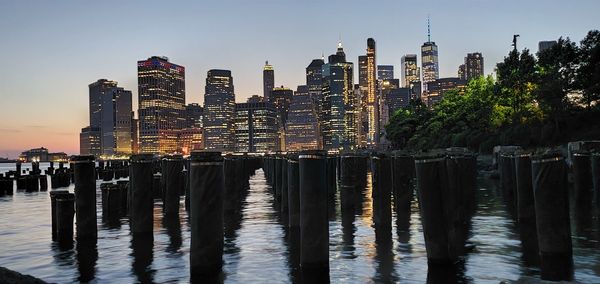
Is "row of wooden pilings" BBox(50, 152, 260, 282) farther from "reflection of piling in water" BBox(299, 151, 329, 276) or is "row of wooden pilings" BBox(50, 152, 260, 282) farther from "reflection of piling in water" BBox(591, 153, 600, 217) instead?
"reflection of piling in water" BBox(591, 153, 600, 217)

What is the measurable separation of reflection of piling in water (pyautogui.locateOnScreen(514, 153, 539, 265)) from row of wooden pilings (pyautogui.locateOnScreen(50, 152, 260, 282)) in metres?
7.82

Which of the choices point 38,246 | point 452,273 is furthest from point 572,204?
point 38,246

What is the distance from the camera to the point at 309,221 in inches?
435

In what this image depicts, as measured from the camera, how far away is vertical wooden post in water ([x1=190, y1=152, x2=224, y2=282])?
10.8 meters

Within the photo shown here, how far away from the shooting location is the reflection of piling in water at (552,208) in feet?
38.3

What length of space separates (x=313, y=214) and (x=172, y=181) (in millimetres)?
12207

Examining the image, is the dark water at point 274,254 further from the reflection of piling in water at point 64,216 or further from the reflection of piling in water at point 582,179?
the reflection of piling in water at point 582,179

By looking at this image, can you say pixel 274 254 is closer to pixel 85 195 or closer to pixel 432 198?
pixel 432 198

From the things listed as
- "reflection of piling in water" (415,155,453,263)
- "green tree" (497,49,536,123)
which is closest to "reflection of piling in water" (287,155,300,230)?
"reflection of piling in water" (415,155,453,263)

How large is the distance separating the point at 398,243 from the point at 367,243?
87 centimetres

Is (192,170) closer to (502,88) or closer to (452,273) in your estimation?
(452,273)

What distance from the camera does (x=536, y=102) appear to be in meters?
65.8

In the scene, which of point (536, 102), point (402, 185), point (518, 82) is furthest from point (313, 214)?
point (536, 102)

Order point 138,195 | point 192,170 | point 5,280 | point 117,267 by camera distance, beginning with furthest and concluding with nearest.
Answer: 1. point 138,195
2. point 117,267
3. point 192,170
4. point 5,280
